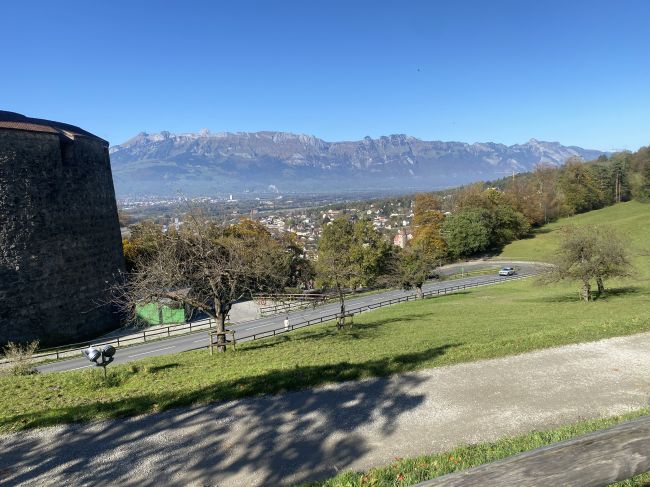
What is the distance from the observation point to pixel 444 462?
5.04 m

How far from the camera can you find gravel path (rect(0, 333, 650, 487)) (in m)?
5.57

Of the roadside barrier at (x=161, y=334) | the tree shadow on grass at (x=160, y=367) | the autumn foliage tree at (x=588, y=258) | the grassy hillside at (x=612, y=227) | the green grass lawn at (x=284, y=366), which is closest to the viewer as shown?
the green grass lawn at (x=284, y=366)

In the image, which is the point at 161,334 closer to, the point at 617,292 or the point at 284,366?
the point at 284,366

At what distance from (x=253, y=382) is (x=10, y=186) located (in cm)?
2550

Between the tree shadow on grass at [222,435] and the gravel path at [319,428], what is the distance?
0.02 metres

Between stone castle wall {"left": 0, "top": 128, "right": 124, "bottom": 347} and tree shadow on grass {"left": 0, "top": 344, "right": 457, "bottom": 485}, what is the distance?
23.1 m

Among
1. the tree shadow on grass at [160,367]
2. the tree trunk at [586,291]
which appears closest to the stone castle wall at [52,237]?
the tree shadow on grass at [160,367]

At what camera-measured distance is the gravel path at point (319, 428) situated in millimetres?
5570

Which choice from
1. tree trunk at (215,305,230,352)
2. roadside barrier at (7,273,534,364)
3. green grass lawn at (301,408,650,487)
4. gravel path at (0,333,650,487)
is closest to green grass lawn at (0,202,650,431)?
gravel path at (0,333,650,487)

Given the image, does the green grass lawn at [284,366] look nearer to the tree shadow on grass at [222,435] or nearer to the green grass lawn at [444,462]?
the tree shadow on grass at [222,435]

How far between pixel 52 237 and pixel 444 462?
29.7 m

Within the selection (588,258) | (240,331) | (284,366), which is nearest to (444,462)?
(284,366)

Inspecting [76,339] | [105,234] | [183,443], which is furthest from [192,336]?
[183,443]

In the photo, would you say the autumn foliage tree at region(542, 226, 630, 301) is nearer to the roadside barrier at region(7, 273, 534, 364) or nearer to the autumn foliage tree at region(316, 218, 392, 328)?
the roadside barrier at region(7, 273, 534, 364)
